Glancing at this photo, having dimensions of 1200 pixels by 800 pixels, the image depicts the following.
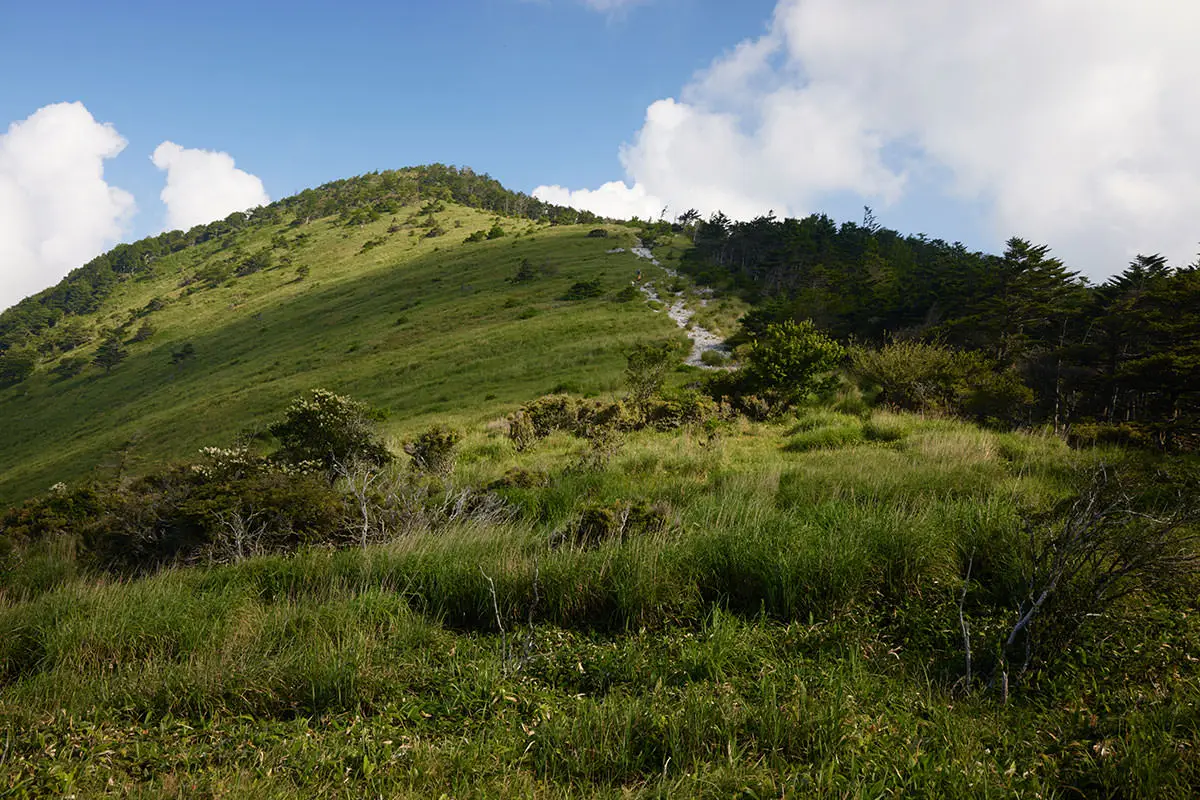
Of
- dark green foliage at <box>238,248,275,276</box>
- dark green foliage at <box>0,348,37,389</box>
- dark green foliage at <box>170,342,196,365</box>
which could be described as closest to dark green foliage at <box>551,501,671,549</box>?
dark green foliage at <box>170,342,196,365</box>

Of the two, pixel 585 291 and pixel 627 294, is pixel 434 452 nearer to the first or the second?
pixel 627 294

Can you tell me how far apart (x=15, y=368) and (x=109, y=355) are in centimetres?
2028

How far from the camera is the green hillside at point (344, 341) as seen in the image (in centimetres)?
2933

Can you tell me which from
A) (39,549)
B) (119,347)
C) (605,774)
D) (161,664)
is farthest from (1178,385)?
(119,347)

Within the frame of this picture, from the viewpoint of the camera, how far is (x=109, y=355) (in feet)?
223

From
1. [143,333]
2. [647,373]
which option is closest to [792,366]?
[647,373]

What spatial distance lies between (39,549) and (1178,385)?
83.0 feet

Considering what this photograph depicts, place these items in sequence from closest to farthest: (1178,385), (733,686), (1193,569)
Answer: (733,686) → (1193,569) → (1178,385)

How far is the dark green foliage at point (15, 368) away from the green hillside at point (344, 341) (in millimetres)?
2415

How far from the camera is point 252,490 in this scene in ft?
25.3

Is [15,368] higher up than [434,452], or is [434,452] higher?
[15,368]

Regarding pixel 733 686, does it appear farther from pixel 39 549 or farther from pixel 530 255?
pixel 530 255

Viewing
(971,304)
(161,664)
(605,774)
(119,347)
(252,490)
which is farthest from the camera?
(119,347)

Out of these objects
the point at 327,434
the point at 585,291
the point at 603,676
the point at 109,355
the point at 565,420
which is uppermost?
the point at 585,291
